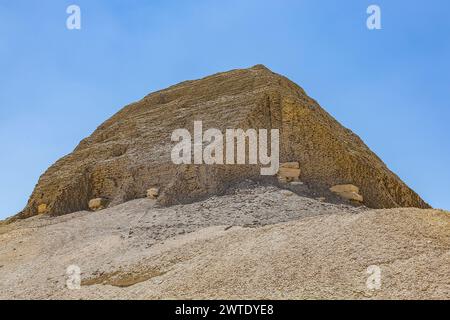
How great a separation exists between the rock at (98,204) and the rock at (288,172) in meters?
6.66

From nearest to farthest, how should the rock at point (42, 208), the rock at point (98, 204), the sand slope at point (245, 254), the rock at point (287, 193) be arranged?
the sand slope at point (245, 254) < the rock at point (287, 193) < the rock at point (98, 204) < the rock at point (42, 208)

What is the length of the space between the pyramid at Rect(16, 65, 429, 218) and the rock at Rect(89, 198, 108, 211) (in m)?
0.22

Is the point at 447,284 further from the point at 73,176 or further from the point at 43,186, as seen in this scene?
the point at 43,186

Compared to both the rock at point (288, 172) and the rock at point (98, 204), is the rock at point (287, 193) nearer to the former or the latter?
the rock at point (288, 172)

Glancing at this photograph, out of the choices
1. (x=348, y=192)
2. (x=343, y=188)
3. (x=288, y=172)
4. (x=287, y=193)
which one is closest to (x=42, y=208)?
(x=288, y=172)

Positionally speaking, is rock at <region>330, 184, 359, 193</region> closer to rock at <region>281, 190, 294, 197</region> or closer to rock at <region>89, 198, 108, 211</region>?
rock at <region>281, 190, 294, 197</region>

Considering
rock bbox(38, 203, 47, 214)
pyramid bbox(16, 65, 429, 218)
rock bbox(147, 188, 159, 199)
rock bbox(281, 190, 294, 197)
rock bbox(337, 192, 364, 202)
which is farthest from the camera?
rock bbox(38, 203, 47, 214)

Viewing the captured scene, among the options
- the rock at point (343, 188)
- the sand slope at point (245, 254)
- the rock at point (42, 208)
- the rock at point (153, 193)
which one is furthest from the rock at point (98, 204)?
the rock at point (343, 188)

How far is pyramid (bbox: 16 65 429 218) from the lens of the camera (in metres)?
19.0

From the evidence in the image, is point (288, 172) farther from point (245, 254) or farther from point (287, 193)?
point (245, 254)

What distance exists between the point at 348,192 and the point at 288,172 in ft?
6.43

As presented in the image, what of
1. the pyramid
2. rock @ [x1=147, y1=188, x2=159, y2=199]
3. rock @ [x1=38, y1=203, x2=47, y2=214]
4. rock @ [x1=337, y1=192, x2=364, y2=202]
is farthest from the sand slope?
rock @ [x1=38, y1=203, x2=47, y2=214]

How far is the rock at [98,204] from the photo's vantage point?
21.3 m
